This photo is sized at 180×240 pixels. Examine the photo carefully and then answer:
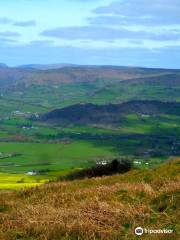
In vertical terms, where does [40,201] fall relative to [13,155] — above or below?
above

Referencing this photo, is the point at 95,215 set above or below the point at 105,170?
above

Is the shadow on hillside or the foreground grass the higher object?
the foreground grass

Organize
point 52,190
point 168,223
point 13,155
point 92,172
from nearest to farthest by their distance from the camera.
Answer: point 168,223 < point 52,190 < point 92,172 < point 13,155

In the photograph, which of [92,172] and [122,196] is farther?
[92,172]

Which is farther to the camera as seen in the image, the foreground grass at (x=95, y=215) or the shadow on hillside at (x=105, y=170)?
the shadow on hillside at (x=105, y=170)

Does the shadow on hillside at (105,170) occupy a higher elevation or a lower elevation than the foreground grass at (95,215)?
lower

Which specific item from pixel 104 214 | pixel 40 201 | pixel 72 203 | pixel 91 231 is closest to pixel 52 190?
pixel 40 201

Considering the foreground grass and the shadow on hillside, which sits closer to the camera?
the foreground grass

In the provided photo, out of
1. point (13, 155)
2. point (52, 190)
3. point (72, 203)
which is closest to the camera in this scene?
point (72, 203)

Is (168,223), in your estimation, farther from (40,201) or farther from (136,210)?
(40,201)

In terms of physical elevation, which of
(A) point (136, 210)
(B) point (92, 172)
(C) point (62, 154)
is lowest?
(C) point (62, 154)

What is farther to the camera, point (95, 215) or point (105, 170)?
point (105, 170)
